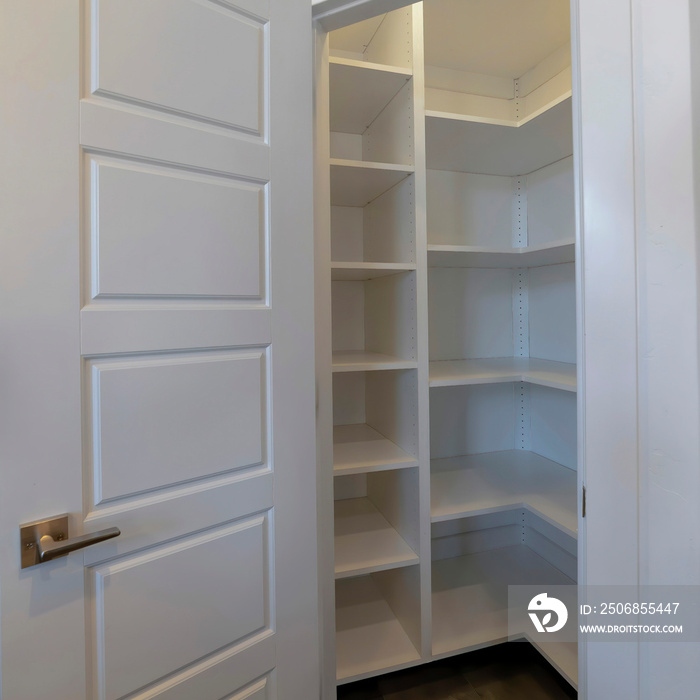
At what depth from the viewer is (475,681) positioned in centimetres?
152

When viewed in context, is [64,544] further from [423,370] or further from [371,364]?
[423,370]

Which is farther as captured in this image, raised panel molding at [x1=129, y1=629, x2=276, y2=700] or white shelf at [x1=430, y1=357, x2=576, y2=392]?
white shelf at [x1=430, y1=357, x2=576, y2=392]

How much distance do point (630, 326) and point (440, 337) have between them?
4.24 ft

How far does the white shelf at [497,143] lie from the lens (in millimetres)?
1479

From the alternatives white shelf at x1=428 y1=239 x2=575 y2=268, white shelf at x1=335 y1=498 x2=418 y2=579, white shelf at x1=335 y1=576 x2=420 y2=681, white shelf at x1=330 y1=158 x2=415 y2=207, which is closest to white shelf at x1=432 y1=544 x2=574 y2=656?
white shelf at x1=335 y1=576 x2=420 y2=681

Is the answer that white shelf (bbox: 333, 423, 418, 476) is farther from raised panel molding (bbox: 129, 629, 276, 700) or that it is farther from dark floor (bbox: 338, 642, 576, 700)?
dark floor (bbox: 338, 642, 576, 700)

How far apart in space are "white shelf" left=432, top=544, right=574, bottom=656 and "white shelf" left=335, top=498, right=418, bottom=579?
1.28ft

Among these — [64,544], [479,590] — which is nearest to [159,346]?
[64,544]

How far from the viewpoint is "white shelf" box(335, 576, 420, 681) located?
4.75 feet

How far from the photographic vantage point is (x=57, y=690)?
712mm

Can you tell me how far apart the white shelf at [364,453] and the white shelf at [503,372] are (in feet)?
0.98

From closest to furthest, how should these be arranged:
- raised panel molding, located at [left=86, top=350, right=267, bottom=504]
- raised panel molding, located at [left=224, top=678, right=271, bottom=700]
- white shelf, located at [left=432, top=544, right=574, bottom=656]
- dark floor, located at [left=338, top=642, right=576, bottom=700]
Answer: raised panel molding, located at [left=86, top=350, right=267, bottom=504] → raised panel molding, located at [left=224, top=678, right=271, bottom=700] → dark floor, located at [left=338, top=642, right=576, bottom=700] → white shelf, located at [left=432, top=544, right=574, bottom=656]

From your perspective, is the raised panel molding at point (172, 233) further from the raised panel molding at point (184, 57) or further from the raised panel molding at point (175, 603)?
the raised panel molding at point (175, 603)

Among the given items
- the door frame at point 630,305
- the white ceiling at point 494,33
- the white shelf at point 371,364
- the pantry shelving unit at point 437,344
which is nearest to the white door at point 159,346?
the pantry shelving unit at point 437,344
